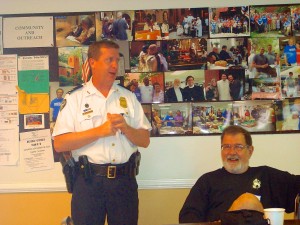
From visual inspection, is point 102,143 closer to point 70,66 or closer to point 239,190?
point 239,190

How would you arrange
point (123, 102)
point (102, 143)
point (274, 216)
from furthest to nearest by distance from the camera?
point (123, 102), point (102, 143), point (274, 216)

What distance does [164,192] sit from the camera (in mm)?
3430

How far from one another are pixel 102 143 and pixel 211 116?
1091 millimetres

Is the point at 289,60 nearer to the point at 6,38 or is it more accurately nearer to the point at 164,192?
the point at 164,192

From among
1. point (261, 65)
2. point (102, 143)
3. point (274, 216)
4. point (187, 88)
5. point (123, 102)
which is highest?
point (261, 65)

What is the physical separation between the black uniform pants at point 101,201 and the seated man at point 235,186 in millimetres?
390

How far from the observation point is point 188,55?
3418mm

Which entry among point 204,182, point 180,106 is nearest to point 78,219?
point 204,182

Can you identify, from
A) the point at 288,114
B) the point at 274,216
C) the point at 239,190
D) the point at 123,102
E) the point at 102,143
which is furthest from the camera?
the point at 288,114

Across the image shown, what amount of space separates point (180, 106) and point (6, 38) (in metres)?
1.49

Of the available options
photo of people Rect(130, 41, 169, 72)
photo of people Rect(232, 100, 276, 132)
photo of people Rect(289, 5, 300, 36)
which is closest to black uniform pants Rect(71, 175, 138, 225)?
photo of people Rect(130, 41, 169, 72)

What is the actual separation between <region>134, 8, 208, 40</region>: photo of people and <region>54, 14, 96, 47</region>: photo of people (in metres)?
0.36

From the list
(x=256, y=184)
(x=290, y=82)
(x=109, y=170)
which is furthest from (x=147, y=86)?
(x=256, y=184)

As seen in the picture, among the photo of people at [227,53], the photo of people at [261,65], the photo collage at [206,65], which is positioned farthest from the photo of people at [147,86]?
the photo of people at [261,65]
